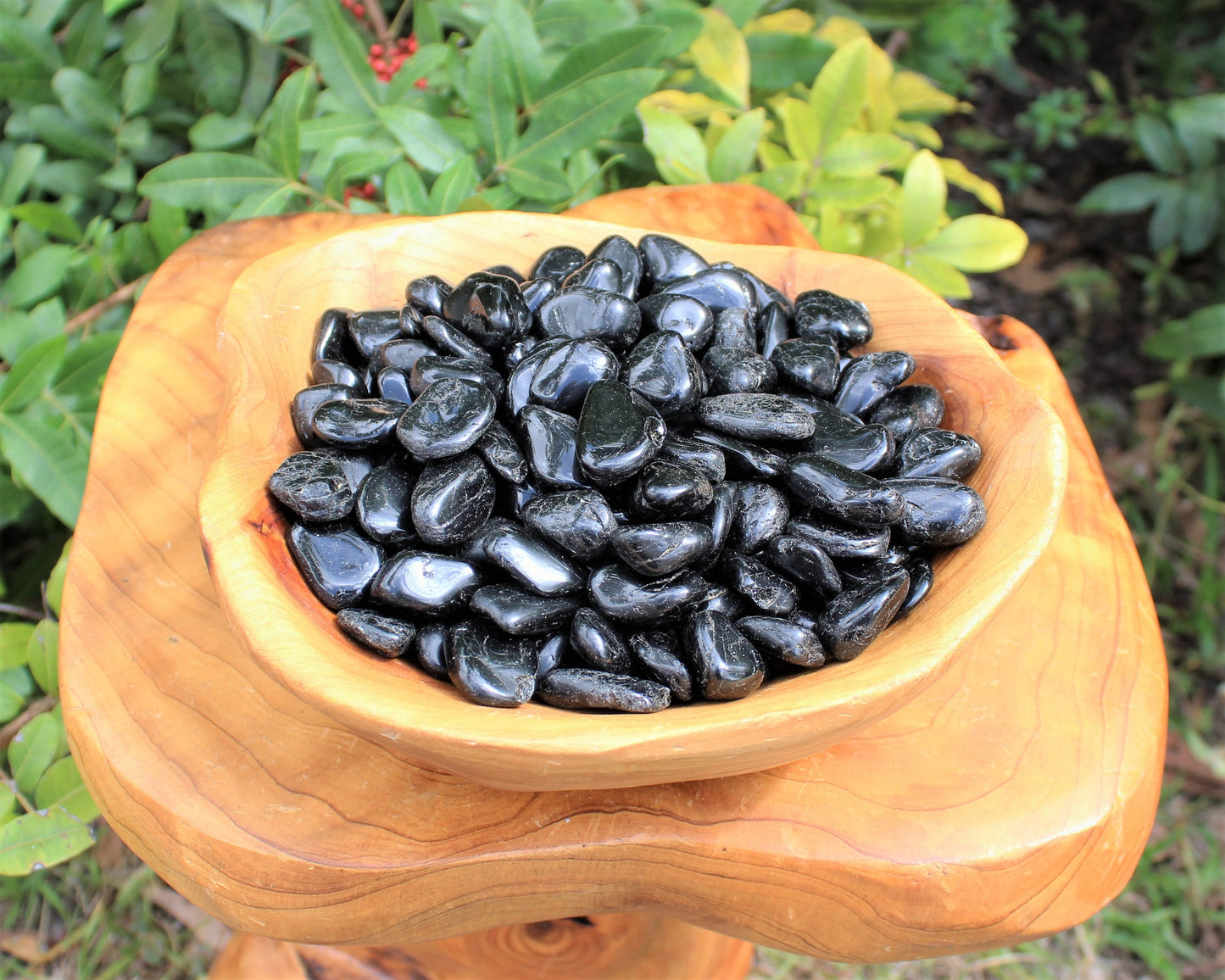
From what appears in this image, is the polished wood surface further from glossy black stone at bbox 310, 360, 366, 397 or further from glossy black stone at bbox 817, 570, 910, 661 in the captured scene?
glossy black stone at bbox 310, 360, 366, 397

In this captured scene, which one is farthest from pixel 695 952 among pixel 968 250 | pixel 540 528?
pixel 968 250

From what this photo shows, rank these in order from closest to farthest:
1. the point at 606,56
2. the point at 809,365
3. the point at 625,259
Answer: the point at 809,365, the point at 625,259, the point at 606,56

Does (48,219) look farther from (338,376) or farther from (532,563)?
(532,563)

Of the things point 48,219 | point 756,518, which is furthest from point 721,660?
point 48,219

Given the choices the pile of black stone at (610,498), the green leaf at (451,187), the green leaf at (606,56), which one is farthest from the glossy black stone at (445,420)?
the green leaf at (606,56)

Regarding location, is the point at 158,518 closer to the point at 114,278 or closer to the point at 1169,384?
the point at 114,278

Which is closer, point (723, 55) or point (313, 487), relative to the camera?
point (313, 487)

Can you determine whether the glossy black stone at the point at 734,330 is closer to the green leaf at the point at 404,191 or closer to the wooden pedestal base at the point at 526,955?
the green leaf at the point at 404,191
